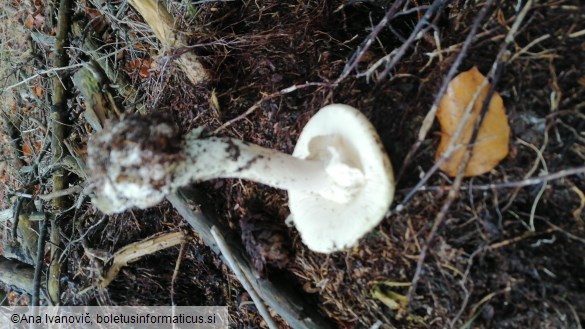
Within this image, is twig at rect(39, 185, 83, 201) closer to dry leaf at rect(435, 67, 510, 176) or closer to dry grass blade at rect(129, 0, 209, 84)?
dry grass blade at rect(129, 0, 209, 84)

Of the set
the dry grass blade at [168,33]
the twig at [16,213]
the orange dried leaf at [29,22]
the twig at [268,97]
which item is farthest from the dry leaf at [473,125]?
the orange dried leaf at [29,22]

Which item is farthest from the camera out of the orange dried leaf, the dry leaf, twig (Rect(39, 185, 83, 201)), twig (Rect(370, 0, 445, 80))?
the orange dried leaf

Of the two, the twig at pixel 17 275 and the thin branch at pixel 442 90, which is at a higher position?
the thin branch at pixel 442 90

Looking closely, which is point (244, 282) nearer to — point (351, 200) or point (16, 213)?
point (351, 200)

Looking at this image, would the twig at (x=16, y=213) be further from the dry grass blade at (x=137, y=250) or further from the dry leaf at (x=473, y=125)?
the dry leaf at (x=473, y=125)

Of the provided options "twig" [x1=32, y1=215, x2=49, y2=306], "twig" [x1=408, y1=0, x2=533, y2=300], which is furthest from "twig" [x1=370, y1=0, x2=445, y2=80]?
"twig" [x1=32, y1=215, x2=49, y2=306]

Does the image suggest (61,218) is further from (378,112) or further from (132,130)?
(378,112)

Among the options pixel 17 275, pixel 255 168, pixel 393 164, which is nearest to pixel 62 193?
pixel 17 275
